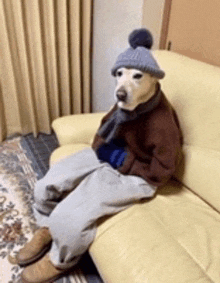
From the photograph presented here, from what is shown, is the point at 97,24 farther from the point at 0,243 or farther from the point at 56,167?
the point at 0,243

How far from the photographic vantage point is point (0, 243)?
131cm

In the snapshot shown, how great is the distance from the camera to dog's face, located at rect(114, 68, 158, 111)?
1.02m

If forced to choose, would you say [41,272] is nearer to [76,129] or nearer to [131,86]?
[76,129]

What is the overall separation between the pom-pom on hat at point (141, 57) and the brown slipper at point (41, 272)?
2.86ft

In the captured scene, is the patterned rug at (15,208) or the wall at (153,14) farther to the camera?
the wall at (153,14)

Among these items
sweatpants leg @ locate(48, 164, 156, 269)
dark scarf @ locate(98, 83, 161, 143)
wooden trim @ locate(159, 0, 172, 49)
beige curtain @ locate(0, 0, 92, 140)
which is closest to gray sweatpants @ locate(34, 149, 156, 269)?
sweatpants leg @ locate(48, 164, 156, 269)

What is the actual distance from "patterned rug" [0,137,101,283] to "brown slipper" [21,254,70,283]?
0.19 feet

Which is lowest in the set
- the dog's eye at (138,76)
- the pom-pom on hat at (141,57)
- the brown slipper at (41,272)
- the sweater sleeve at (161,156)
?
the brown slipper at (41,272)

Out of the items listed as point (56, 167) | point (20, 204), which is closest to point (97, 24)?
point (56, 167)

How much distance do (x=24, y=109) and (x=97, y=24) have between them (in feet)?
2.92

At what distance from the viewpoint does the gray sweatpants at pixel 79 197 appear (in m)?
0.98

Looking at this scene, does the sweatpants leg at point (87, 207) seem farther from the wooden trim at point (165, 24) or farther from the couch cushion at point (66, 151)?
the wooden trim at point (165, 24)

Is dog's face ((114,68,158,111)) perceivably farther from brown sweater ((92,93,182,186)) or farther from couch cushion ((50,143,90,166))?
couch cushion ((50,143,90,166))

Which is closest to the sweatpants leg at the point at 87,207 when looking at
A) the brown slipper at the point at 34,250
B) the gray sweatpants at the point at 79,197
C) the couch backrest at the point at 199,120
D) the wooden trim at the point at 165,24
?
the gray sweatpants at the point at 79,197
